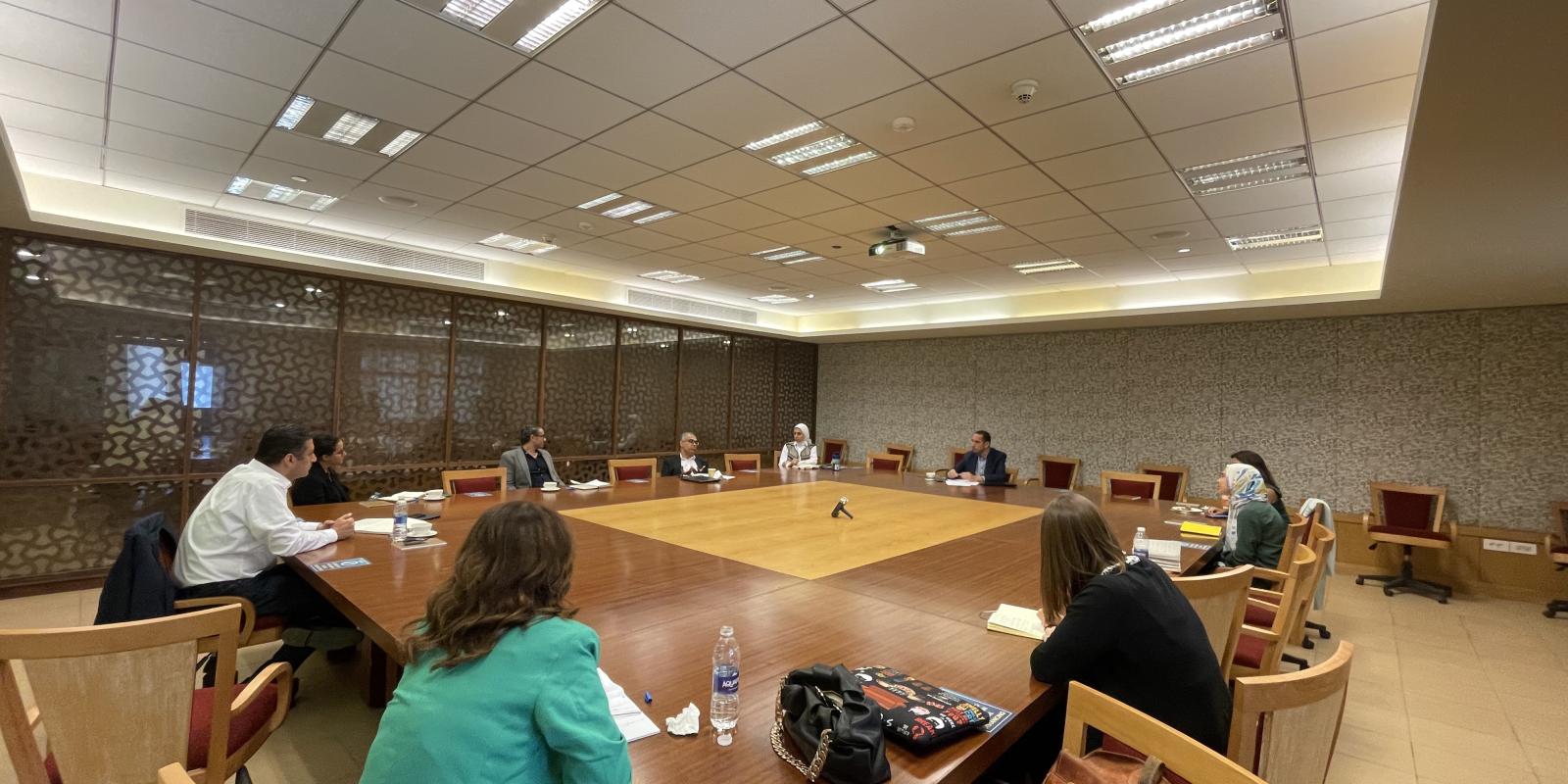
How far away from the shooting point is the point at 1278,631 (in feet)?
8.02

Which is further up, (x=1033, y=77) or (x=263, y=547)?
(x=1033, y=77)

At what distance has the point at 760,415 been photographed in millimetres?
9812

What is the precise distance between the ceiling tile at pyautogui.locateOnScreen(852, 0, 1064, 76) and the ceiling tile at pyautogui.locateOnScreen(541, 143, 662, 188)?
1.85 meters

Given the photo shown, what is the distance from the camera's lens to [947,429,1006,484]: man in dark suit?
6.07 m

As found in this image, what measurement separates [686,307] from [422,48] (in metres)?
5.64

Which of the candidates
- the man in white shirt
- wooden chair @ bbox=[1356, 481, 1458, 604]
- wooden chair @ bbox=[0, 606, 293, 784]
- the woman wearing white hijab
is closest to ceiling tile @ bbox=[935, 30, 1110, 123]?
wooden chair @ bbox=[0, 606, 293, 784]

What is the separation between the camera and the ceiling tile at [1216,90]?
8.43 ft

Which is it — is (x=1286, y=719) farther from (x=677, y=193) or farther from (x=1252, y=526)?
(x=677, y=193)

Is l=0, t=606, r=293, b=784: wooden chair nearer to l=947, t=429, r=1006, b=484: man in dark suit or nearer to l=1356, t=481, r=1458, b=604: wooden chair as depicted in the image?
l=947, t=429, r=1006, b=484: man in dark suit

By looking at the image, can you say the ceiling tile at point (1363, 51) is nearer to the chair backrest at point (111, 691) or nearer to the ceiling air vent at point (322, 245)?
the chair backrest at point (111, 691)

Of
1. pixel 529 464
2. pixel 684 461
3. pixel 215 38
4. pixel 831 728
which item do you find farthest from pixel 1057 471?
pixel 215 38

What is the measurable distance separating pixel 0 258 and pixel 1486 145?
8250 mm

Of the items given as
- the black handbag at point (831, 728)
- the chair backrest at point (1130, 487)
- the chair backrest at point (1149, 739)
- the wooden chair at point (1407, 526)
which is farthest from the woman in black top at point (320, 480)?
the wooden chair at point (1407, 526)

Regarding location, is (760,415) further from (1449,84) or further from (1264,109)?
(1449,84)
